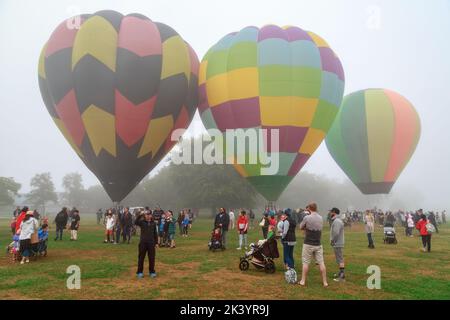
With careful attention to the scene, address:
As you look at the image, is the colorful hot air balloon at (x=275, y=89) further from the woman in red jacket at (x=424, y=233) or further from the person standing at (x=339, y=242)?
the person standing at (x=339, y=242)

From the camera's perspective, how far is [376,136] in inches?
1303

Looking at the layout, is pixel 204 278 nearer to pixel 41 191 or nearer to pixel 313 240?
pixel 313 240

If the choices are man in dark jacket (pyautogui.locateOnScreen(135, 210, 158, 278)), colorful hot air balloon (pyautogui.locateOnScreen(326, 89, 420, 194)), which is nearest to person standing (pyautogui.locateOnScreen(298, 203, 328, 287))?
man in dark jacket (pyautogui.locateOnScreen(135, 210, 158, 278))

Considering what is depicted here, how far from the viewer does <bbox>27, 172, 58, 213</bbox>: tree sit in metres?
109

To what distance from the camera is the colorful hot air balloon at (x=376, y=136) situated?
33.2m

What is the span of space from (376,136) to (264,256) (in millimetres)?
26077

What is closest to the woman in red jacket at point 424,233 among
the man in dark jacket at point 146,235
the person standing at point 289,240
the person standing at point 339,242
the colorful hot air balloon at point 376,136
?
the person standing at point 339,242

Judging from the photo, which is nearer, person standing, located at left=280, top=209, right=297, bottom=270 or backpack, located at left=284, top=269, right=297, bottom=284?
backpack, located at left=284, top=269, right=297, bottom=284

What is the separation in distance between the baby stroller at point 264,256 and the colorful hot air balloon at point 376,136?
1011 inches

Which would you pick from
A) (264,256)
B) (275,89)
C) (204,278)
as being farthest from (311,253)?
(275,89)

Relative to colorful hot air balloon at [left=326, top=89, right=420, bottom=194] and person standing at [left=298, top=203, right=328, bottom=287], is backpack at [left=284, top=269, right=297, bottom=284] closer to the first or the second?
person standing at [left=298, top=203, right=328, bottom=287]

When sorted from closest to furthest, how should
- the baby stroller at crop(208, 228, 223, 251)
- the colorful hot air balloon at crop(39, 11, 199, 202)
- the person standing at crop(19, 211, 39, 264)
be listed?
the person standing at crop(19, 211, 39, 264) → the baby stroller at crop(208, 228, 223, 251) → the colorful hot air balloon at crop(39, 11, 199, 202)

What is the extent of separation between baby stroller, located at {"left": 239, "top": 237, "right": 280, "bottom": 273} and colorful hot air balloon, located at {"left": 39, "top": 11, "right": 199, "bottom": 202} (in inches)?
487
